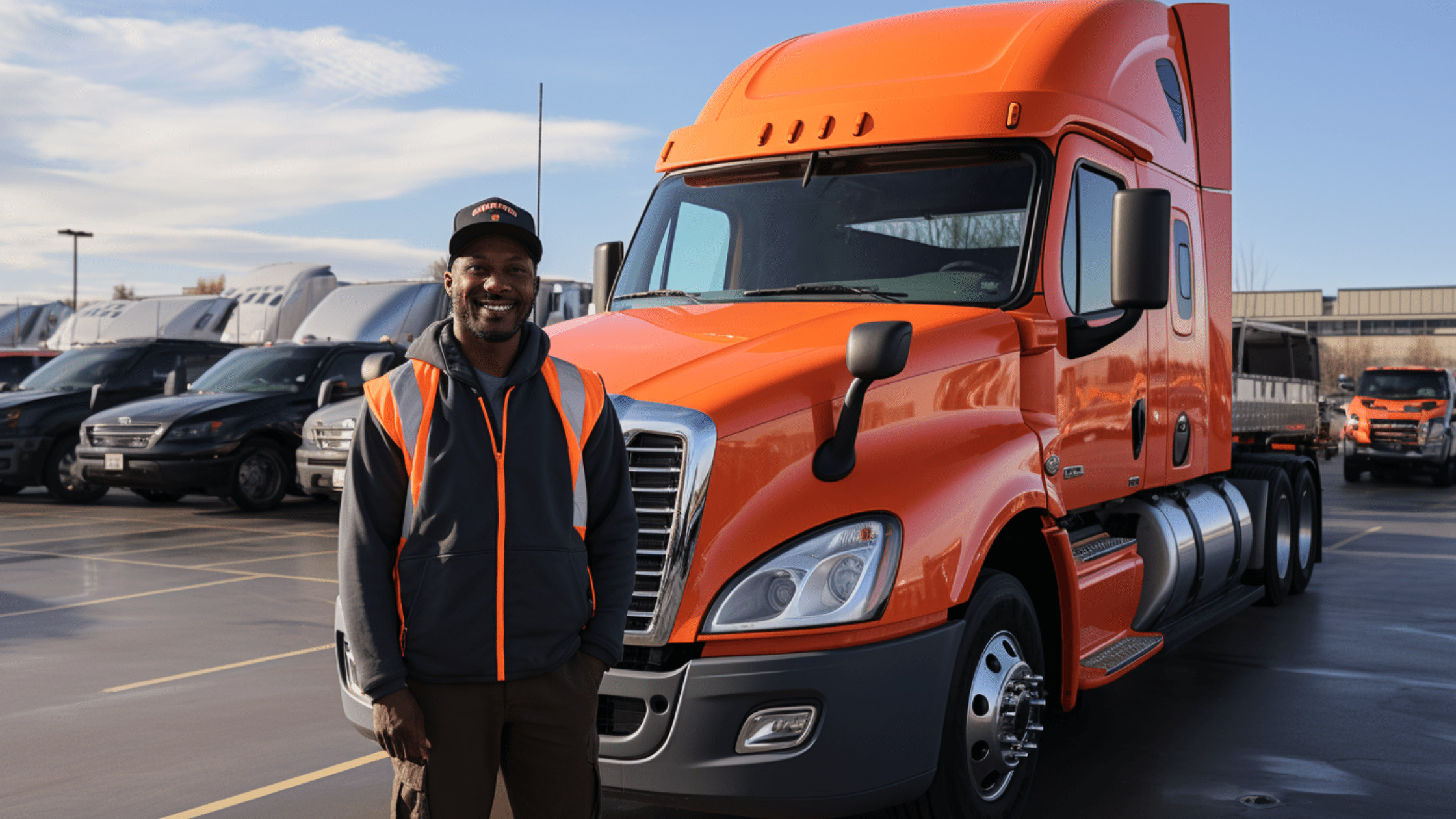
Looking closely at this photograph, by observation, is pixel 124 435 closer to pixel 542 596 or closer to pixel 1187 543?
pixel 1187 543

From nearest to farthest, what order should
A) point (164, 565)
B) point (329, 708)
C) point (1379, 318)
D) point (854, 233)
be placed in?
point (854, 233)
point (329, 708)
point (164, 565)
point (1379, 318)

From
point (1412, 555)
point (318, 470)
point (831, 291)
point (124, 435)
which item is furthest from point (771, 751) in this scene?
point (124, 435)

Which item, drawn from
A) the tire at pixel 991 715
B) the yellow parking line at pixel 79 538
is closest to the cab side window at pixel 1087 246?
the tire at pixel 991 715

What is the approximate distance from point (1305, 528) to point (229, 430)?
11333 mm

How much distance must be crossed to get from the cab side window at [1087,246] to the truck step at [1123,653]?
4.88 ft

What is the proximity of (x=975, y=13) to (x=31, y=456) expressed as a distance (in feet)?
48.5

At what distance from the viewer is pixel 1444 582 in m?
10.8

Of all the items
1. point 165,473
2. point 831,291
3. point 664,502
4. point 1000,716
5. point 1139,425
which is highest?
point 831,291

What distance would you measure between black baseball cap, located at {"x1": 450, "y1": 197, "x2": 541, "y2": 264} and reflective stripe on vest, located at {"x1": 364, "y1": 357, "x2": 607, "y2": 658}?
0.94ft

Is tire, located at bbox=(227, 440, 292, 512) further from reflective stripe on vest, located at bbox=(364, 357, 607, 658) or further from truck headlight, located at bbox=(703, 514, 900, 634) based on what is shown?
reflective stripe on vest, located at bbox=(364, 357, 607, 658)

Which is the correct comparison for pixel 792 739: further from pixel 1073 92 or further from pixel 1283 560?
pixel 1283 560

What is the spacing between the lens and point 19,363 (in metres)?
21.3

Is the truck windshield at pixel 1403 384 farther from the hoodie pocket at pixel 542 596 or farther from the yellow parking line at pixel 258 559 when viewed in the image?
the hoodie pocket at pixel 542 596

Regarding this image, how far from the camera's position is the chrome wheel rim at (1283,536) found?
9.34 meters
